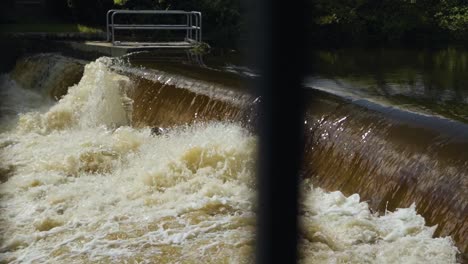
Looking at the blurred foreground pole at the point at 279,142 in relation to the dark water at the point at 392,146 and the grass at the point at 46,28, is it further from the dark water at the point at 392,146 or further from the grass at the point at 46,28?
the grass at the point at 46,28

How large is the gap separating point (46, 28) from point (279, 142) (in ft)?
35.9

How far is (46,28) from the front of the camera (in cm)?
1353

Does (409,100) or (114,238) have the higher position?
(409,100)

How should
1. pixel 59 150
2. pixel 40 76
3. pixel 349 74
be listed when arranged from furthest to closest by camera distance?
1. pixel 40 76
2. pixel 349 74
3. pixel 59 150

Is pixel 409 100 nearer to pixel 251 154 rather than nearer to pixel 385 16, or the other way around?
pixel 251 154

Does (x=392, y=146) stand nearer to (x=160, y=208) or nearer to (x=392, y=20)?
(x=160, y=208)

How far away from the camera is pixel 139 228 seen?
4293mm

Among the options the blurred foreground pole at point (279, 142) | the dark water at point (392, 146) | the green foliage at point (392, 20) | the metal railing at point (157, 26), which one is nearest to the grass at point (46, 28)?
the metal railing at point (157, 26)

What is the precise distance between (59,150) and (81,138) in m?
0.52

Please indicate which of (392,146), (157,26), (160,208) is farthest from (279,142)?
(157,26)

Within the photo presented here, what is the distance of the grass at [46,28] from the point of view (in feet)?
42.3

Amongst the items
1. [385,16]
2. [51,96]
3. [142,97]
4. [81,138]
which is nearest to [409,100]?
[142,97]

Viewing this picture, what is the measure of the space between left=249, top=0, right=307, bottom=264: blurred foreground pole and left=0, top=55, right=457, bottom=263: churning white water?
422 millimetres

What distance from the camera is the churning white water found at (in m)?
3.79
